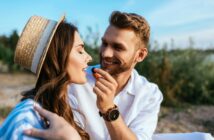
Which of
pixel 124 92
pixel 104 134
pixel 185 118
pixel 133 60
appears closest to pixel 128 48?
pixel 133 60

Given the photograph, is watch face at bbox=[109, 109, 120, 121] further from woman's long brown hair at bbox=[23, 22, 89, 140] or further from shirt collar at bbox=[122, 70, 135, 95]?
shirt collar at bbox=[122, 70, 135, 95]

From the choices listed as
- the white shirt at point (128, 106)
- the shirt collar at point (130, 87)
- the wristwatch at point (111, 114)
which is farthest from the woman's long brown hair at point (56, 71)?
the shirt collar at point (130, 87)

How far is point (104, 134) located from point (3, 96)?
7404 millimetres

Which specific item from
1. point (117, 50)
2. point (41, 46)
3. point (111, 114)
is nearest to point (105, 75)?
point (111, 114)

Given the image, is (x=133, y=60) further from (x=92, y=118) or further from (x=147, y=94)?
(x=92, y=118)

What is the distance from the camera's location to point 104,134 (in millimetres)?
3834

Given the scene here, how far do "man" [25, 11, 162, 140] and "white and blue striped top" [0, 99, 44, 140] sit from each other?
1.19 metres

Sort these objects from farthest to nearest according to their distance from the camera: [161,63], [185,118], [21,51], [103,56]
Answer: [161,63]
[185,118]
[103,56]
[21,51]

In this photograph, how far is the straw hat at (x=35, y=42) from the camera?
277cm

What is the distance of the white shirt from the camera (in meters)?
3.78

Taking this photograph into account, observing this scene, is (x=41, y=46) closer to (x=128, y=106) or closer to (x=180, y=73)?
(x=128, y=106)

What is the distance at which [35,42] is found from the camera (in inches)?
110

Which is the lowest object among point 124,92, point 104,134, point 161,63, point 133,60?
point 161,63

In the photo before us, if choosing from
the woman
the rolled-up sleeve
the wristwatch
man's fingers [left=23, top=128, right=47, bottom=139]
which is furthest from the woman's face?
the rolled-up sleeve
